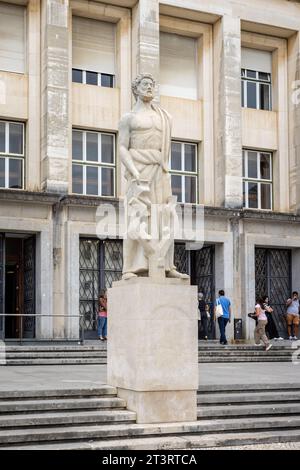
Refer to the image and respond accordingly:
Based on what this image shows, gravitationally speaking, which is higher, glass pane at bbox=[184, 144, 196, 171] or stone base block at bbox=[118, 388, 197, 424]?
glass pane at bbox=[184, 144, 196, 171]

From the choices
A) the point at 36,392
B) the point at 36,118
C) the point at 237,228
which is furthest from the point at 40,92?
the point at 36,392

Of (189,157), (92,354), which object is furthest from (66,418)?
(189,157)

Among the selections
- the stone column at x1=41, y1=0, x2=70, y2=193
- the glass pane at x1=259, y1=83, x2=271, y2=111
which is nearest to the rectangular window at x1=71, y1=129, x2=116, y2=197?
the stone column at x1=41, y1=0, x2=70, y2=193

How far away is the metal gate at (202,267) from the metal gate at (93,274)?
103 inches

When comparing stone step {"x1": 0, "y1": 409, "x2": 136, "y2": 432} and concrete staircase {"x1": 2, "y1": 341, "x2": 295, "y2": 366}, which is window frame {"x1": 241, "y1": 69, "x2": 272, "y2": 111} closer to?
concrete staircase {"x1": 2, "y1": 341, "x2": 295, "y2": 366}

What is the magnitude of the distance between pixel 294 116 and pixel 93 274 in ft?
33.5

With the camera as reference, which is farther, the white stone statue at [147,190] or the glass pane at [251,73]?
the glass pane at [251,73]

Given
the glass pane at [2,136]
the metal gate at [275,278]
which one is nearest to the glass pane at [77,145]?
the glass pane at [2,136]

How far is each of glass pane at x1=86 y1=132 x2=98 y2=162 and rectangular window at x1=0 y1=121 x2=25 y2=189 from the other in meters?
2.26

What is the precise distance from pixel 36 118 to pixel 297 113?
10.2 meters

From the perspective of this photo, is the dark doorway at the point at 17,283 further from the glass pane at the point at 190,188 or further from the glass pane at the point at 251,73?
the glass pane at the point at 251,73

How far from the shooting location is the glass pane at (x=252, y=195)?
95.2 feet

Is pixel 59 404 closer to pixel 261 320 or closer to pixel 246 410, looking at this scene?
pixel 246 410

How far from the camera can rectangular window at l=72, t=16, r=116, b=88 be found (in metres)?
26.5
